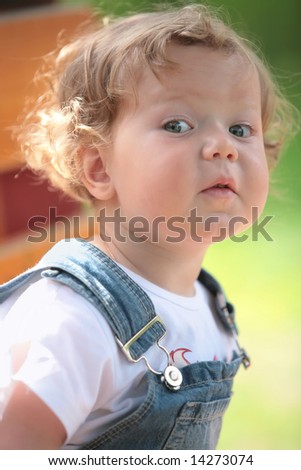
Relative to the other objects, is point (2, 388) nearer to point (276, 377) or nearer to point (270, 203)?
point (276, 377)

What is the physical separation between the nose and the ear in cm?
14

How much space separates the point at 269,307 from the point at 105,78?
1164 millimetres

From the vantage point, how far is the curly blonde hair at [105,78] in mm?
958

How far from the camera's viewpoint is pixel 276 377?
175 centimetres

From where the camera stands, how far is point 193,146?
91 cm

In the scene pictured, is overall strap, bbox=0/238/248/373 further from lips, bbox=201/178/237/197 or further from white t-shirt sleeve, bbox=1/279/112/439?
lips, bbox=201/178/237/197

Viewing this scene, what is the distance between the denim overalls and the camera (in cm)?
86

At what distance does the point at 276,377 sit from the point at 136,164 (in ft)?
3.08

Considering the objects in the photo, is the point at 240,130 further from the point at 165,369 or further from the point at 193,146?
the point at 165,369

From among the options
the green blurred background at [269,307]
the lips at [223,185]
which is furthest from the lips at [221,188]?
the green blurred background at [269,307]

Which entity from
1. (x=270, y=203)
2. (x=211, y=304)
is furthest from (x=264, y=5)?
(x=211, y=304)

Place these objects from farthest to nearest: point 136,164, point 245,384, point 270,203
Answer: point 270,203 → point 245,384 → point 136,164

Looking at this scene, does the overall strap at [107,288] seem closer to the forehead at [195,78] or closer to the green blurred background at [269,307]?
the forehead at [195,78]

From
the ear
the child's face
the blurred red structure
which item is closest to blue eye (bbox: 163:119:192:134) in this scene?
the child's face
